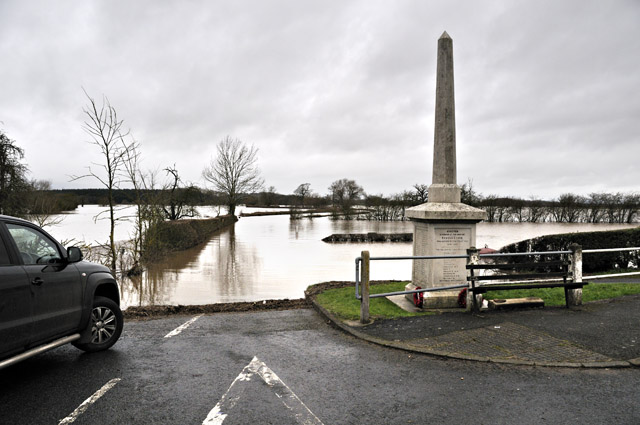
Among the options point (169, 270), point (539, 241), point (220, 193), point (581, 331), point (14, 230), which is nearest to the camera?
point (14, 230)

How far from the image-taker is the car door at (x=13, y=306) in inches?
145

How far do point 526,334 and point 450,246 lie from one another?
241cm

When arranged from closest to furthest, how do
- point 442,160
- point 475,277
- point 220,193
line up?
point 475,277 → point 442,160 → point 220,193

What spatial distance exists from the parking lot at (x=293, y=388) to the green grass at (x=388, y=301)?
1.62m

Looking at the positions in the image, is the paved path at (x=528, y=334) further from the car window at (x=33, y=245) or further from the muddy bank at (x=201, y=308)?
the car window at (x=33, y=245)

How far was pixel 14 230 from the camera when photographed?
4.27 m

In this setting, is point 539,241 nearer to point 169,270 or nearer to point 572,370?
point 572,370

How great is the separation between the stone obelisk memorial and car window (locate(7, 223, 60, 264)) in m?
6.07

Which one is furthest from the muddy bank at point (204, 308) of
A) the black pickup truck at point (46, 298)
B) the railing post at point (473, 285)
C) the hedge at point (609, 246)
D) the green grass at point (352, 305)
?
the hedge at point (609, 246)

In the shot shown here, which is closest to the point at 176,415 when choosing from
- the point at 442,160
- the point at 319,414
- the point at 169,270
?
the point at 319,414

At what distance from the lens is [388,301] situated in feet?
26.8

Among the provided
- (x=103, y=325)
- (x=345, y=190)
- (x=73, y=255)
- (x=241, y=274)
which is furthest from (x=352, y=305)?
(x=345, y=190)

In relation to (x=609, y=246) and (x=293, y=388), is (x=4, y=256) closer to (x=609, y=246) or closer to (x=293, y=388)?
(x=293, y=388)

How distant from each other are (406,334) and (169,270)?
1230 cm
